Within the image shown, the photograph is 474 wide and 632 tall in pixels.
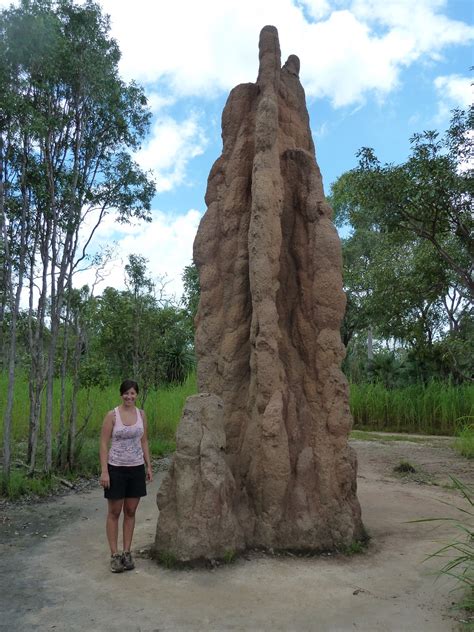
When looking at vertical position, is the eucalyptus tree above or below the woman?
above

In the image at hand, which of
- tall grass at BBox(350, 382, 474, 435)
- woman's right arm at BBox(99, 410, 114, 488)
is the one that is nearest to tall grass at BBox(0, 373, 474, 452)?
tall grass at BBox(350, 382, 474, 435)

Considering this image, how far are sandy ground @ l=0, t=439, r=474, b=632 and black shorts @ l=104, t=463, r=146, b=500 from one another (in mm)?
575

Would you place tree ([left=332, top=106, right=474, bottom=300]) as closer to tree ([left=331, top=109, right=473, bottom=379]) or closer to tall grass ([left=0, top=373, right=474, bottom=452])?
tree ([left=331, top=109, right=473, bottom=379])

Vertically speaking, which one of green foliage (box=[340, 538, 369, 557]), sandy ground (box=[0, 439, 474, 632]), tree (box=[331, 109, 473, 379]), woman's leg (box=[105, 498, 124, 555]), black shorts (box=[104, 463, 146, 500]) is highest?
tree (box=[331, 109, 473, 379])

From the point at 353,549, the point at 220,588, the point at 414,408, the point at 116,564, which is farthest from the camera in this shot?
the point at 414,408

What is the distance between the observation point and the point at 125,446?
181 inches

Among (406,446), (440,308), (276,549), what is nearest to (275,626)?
(276,549)

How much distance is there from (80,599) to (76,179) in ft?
19.3

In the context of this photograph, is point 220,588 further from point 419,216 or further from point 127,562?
point 419,216

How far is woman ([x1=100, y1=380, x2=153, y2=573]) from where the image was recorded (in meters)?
4.48

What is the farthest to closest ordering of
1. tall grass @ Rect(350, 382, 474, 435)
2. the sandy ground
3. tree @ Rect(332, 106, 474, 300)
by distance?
1. tall grass @ Rect(350, 382, 474, 435)
2. tree @ Rect(332, 106, 474, 300)
3. the sandy ground

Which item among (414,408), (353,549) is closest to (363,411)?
(414,408)

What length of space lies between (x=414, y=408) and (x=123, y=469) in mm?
11385

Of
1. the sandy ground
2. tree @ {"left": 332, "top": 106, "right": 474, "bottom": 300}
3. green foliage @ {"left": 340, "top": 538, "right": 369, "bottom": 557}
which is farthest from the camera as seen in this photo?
tree @ {"left": 332, "top": 106, "right": 474, "bottom": 300}
